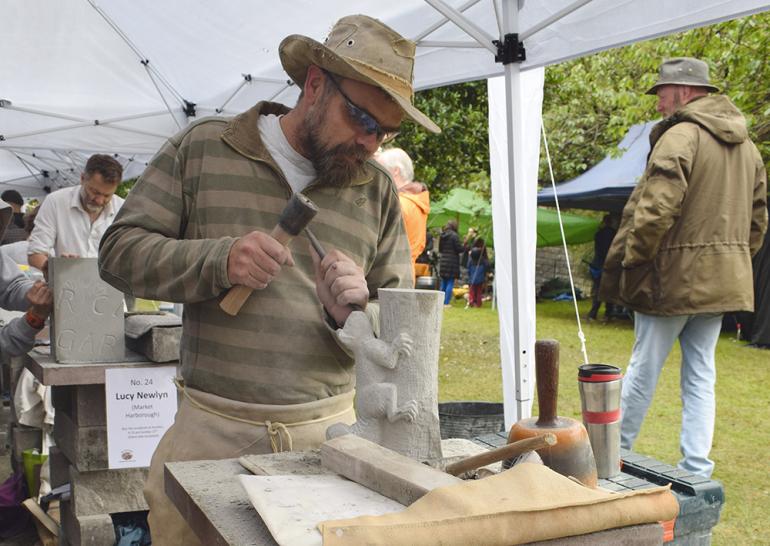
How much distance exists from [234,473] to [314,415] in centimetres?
52

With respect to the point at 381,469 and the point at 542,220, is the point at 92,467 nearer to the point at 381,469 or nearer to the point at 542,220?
the point at 381,469

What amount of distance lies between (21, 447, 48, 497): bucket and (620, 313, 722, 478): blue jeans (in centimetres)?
301

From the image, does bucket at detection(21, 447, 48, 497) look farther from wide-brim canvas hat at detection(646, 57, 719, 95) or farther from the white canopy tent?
wide-brim canvas hat at detection(646, 57, 719, 95)

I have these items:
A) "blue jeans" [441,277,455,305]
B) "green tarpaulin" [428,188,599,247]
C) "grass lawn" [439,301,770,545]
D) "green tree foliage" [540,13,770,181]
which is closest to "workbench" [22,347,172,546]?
"grass lawn" [439,301,770,545]

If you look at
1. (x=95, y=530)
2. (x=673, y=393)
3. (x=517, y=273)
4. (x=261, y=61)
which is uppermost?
(x=261, y=61)

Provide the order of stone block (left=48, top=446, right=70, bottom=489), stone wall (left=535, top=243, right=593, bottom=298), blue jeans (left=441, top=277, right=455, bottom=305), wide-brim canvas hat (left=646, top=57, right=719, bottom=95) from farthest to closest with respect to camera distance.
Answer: stone wall (left=535, top=243, right=593, bottom=298) < blue jeans (left=441, top=277, right=455, bottom=305) < wide-brim canvas hat (left=646, top=57, right=719, bottom=95) < stone block (left=48, top=446, right=70, bottom=489)

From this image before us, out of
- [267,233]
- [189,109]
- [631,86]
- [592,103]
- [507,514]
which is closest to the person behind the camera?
[507,514]

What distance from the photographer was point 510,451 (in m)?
1.33

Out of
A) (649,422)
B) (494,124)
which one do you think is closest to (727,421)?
(649,422)

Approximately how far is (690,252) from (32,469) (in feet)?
11.8

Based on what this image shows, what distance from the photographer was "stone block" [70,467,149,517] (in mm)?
3209

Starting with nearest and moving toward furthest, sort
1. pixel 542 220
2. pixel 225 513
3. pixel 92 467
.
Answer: pixel 225 513 → pixel 92 467 → pixel 542 220

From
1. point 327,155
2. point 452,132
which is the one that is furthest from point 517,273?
point 452,132

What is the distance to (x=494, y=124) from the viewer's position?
4.25 m
